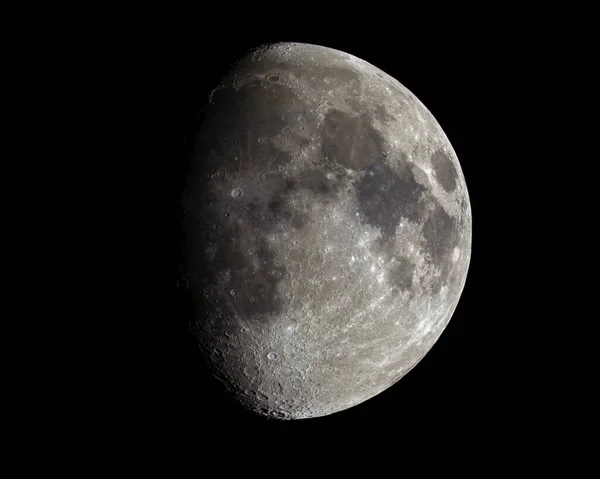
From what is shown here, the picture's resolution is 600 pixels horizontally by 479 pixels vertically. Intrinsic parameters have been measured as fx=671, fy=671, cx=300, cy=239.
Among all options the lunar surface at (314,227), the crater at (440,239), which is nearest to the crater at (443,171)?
the lunar surface at (314,227)

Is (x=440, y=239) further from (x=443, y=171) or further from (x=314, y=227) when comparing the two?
(x=314, y=227)

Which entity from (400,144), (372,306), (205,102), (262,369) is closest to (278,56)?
(205,102)

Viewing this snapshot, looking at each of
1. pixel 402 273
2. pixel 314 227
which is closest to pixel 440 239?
pixel 402 273

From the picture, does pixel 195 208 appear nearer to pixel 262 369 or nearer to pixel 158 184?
pixel 158 184

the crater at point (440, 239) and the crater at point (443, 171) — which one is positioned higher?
the crater at point (443, 171)

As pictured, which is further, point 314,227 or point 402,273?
point 402,273

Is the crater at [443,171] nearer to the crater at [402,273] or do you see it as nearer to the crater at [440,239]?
the crater at [440,239]

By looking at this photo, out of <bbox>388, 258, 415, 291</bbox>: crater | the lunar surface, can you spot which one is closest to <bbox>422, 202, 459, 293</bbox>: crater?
the lunar surface

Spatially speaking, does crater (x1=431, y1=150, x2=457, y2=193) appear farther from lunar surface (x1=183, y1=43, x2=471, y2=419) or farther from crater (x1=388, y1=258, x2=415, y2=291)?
crater (x1=388, y1=258, x2=415, y2=291)
